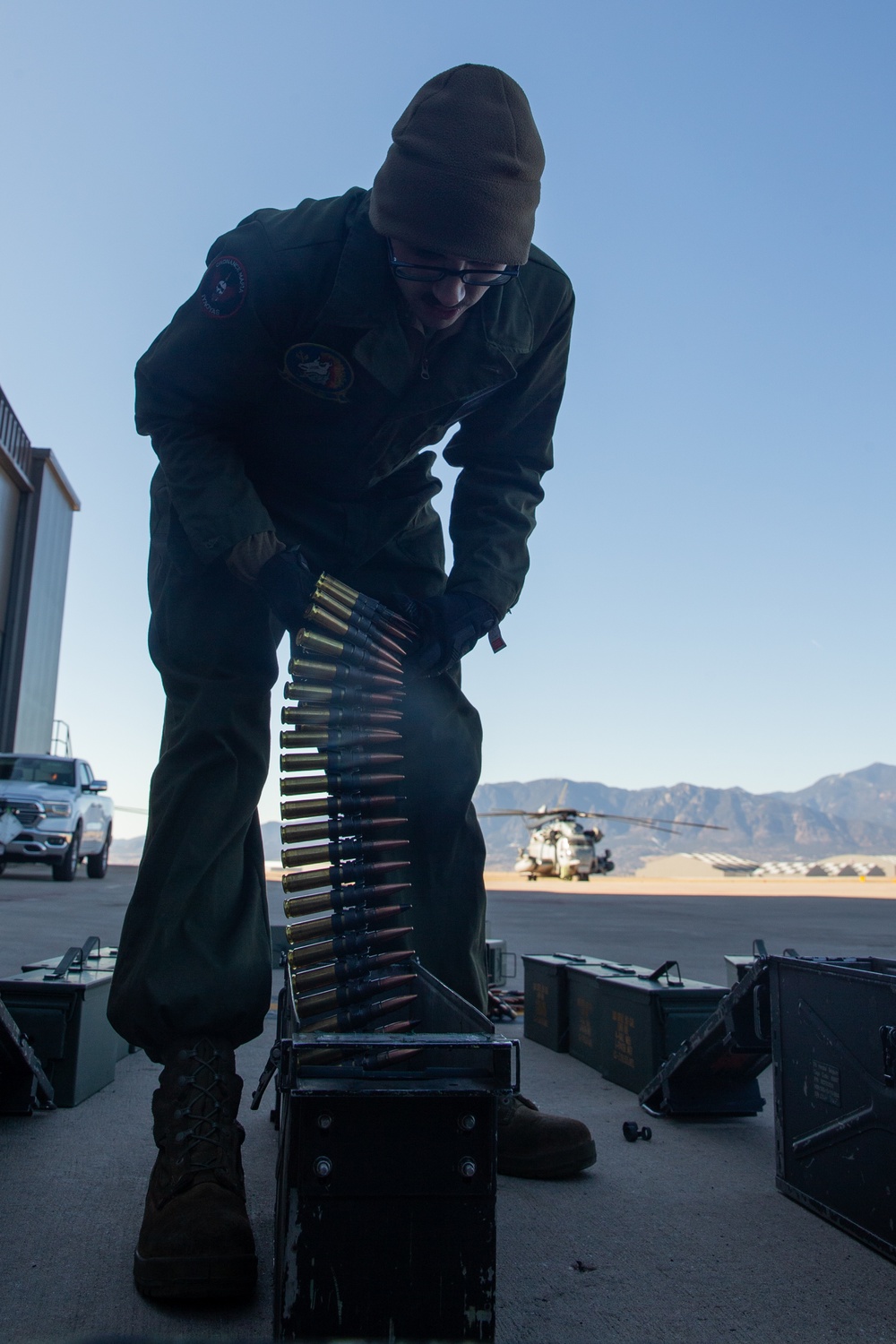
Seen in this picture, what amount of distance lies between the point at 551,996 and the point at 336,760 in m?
2.35

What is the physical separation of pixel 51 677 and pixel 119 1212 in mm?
30005

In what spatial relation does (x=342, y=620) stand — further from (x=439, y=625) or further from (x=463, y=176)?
(x=463, y=176)

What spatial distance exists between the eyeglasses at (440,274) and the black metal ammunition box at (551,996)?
265 centimetres

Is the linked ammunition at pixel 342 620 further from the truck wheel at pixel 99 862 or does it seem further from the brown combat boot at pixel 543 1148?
the truck wheel at pixel 99 862

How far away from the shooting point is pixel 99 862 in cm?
1728

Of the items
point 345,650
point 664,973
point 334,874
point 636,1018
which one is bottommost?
point 636,1018

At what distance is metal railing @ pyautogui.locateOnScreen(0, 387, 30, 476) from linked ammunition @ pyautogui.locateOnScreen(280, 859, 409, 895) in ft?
82.1

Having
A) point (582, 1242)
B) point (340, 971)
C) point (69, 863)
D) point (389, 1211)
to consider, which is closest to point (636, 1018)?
point (582, 1242)

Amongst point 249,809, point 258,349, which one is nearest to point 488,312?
point 258,349

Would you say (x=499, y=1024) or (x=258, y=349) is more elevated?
(x=258, y=349)

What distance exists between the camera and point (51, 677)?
2994 cm

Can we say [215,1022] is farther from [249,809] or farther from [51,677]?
[51,677]

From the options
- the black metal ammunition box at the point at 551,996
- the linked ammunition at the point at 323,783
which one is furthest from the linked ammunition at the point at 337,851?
the black metal ammunition box at the point at 551,996

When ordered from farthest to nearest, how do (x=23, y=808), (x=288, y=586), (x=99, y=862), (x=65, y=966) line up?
1. (x=99, y=862)
2. (x=23, y=808)
3. (x=65, y=966)
4. (x=288, y=586)
